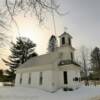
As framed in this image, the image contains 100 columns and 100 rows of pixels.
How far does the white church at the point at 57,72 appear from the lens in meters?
19.4

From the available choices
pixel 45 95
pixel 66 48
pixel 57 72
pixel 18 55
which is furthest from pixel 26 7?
pixel 18 55

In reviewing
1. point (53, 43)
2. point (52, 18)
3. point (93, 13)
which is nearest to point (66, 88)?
point (93, 13)

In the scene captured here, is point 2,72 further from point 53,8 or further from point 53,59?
point 53,8

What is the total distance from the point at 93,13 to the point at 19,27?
289cm

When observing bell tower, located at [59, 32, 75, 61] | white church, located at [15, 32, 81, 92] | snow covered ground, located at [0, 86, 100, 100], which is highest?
bell tower, located at [59, 32, 75, 61]

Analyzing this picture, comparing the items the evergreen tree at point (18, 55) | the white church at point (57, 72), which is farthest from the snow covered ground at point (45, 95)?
the evergreen tree at point (18, 55)

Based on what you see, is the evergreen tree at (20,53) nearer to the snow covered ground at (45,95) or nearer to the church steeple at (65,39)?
the church steeple at (65,39)

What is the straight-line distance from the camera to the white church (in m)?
19.4

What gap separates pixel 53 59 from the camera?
20.4 metres

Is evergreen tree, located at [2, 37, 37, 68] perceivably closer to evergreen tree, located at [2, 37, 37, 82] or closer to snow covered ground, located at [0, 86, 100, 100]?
evergreen tree, located at [2, 37, 37, 82]

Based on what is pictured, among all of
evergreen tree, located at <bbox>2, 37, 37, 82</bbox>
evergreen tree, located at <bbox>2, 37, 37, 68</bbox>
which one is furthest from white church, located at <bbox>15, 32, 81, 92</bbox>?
evergreen tree, located at <bbox>2, 37, 37, 68</bbox>

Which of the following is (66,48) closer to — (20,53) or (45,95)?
(45,95)

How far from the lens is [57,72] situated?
65.4ft

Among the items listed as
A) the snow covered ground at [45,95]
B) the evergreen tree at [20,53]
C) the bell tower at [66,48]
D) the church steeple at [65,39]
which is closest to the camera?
the snow covered ground at [45,95]
